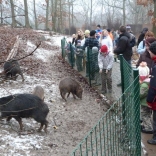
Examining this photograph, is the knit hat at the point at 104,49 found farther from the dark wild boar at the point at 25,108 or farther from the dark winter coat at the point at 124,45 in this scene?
the dark wild boar at the point at 25,108

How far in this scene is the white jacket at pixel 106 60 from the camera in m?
8.10

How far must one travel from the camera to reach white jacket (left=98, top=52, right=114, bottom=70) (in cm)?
810

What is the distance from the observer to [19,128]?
614 cm

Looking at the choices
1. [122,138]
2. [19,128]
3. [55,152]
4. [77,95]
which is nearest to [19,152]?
[55,152]

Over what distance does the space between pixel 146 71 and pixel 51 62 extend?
31.9 feet

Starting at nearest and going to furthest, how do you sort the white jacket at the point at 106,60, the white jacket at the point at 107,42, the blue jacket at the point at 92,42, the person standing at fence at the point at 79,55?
1. the white jacket at the point at 106,60
2. the white jacket at the point at 107,42
3. the blue jacket at the point at 92,42
4. the person standing at fence at the point at 79,55

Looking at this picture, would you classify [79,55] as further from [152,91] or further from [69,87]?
[152,91]

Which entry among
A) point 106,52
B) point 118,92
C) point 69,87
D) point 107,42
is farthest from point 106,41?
point 69,87

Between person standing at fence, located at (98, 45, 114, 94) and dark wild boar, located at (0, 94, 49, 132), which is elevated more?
person standing at fence, located at (98, 45, 114, 94)

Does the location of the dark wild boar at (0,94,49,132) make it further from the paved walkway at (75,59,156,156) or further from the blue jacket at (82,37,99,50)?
the blue jacket at (82,37,99,50)

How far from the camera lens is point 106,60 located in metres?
8.16

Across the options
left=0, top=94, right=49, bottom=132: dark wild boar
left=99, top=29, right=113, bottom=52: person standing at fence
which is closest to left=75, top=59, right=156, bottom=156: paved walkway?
left=99, top=29, right=113, bottom=52: person standing at fence

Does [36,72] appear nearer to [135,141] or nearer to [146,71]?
[146,71]

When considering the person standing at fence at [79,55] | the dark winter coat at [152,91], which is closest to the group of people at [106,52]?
the person standing at fence at [79,55]
